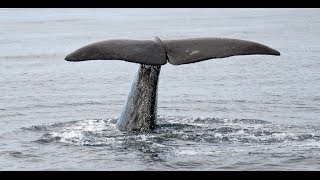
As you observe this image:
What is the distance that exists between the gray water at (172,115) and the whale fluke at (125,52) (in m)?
1.03

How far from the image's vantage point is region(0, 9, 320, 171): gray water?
8102 millimetres

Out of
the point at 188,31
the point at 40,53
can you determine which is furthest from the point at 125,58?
the point at 188,31

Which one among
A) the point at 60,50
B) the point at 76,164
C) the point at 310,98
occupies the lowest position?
the point at 76,164

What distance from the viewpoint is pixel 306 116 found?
11156 mm

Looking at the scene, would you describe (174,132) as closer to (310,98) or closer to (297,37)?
(310,98)

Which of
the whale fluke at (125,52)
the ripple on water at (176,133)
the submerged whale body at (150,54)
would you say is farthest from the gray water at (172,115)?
the whale fluke at (125,52)

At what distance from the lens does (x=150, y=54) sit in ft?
27.4

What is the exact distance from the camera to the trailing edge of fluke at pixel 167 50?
8.23 meters

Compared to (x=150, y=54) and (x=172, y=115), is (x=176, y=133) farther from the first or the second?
(x=172, y=115)

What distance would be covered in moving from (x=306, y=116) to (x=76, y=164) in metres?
4.46

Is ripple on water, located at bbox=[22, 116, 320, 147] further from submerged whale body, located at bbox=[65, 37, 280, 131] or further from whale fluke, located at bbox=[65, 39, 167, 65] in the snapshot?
whale fluke, located at bbox=[65, 39, 167, 65]

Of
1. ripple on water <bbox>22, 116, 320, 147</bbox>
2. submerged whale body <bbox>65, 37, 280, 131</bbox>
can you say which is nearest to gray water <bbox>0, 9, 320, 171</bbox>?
ripple on water <bbox>22, 116, 320, 147</bbox>

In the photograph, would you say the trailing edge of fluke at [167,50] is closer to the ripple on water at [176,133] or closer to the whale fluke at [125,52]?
the whale fluke at [125,52]

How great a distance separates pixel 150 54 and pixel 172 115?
340 cm
